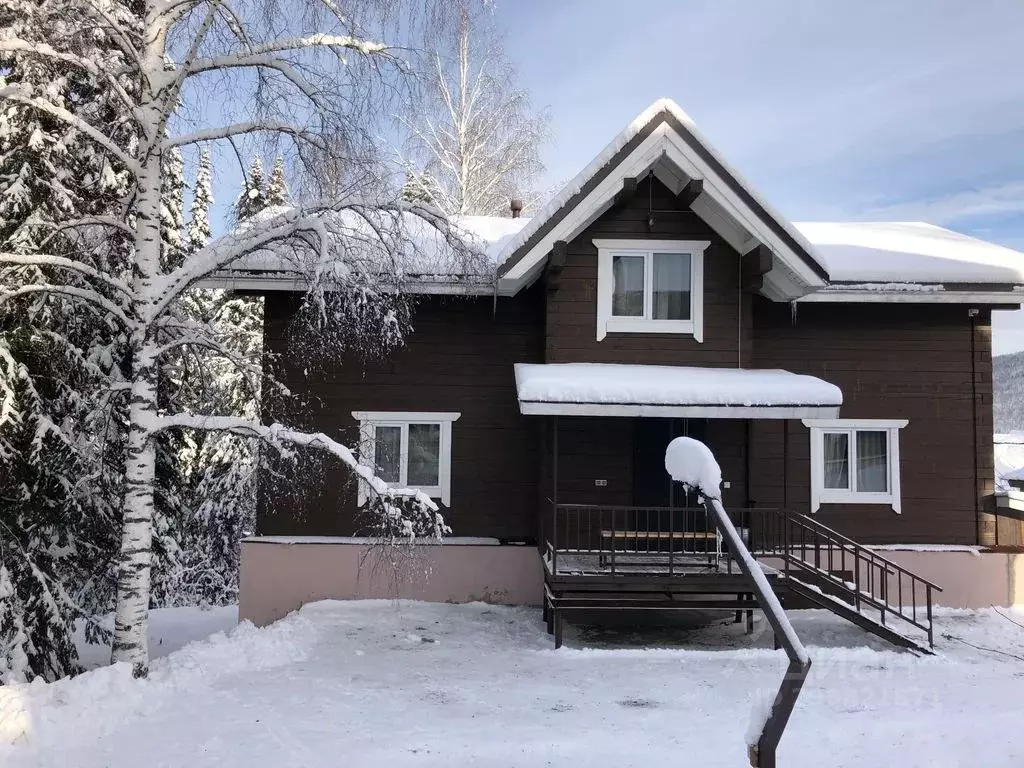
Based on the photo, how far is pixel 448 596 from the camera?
37.0 feet

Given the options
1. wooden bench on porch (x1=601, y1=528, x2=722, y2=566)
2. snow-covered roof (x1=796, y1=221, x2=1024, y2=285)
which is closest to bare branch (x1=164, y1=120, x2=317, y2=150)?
wooden bench on porch (x1=601, y1=528, x2=722, y2=566)

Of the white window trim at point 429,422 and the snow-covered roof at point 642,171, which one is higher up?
the snow-covered roof at point 642,171

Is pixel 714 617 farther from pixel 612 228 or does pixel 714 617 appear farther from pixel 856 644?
pixel 612 228

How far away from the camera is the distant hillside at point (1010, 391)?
68.1m

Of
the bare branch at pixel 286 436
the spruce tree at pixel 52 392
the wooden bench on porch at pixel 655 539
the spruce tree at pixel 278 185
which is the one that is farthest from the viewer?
the wooden bench on porch at pixel 655 539

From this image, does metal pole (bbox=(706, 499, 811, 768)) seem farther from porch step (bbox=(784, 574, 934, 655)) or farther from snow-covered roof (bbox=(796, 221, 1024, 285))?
snow-covered roof (bbox=(796, 221, 1024, 285))

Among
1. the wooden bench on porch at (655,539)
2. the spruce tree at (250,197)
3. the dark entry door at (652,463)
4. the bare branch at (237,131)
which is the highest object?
the bare branch at (237,131)

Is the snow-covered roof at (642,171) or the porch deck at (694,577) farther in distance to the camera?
the snow-covered roof at (642,171)

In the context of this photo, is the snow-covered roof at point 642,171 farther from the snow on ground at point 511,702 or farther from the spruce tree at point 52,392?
the spruce tree at point 52,392

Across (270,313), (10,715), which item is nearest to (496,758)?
(10,715)

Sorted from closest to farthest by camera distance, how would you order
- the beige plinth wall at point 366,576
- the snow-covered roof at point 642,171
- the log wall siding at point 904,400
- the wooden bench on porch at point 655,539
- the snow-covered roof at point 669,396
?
the snow-covered roof at point 669,396 < the wooden bench on porch at point 655,539 < the snow-covered roof at point 642,171 < the beige plinth wall at point 366,576 < the log wall siding at point 904,400

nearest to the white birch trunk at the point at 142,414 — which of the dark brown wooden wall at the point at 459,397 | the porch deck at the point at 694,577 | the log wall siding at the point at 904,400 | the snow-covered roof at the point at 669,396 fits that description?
the dark brown wooden wall at the point at 459,397

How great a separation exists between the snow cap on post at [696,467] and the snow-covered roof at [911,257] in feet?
24.8

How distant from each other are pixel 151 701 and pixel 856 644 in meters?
8.35
